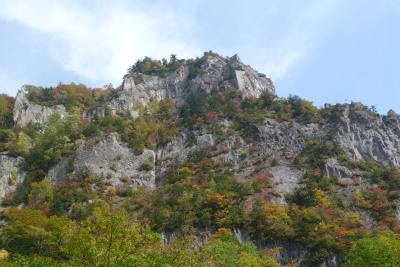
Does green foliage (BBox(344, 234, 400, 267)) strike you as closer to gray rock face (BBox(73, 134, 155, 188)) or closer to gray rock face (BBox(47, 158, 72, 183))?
gray rock face (BBox(73, 134, 155, 188))

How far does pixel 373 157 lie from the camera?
73.6 metres

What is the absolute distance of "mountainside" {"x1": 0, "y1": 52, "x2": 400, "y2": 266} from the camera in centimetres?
5272

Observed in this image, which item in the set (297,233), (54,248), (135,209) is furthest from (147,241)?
(135,209)

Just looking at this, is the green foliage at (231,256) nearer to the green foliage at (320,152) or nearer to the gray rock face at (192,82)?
the green foliage at (320,152)

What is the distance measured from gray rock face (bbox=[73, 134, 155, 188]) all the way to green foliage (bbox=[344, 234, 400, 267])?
118 ft

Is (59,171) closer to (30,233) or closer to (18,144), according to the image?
(18,144)

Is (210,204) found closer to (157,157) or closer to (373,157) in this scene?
(157,157)

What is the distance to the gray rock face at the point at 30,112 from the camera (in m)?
83.4

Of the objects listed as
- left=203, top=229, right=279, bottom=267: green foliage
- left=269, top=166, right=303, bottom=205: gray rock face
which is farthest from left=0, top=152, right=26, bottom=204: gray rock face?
left=203, top=229, right=279, bottom=267: green foliage

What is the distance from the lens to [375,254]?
112 feet

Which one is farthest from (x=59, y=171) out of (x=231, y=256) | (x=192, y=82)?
(x=231, y=256)

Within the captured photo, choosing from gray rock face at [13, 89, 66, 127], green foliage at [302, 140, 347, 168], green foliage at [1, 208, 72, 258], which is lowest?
green foliage at [1, 208, 72, 258]

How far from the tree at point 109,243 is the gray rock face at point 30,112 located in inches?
2456

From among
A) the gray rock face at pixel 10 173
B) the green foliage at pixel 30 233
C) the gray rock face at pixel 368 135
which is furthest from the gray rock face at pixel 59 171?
the gray rock face at pixel 368 135
